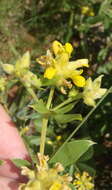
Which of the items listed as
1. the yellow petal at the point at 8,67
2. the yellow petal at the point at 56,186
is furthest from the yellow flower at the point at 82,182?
the yellow petal at the point at 8,67

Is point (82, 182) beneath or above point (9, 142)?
beneath

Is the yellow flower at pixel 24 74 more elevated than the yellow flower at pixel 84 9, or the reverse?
the yellow flower at pixel 24 74

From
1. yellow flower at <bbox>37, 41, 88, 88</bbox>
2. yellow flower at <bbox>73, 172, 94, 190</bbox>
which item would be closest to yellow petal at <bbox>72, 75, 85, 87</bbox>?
yellow flower at <bbox>37, 41, 88, 88</bbox>

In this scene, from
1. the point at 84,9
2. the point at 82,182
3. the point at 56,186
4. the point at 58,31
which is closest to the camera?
the point at 56,186

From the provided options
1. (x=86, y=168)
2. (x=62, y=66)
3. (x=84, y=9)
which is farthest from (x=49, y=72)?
(x=84, y=9)

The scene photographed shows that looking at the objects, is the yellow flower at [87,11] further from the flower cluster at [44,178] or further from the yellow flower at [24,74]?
the flower cluster at [44,178]

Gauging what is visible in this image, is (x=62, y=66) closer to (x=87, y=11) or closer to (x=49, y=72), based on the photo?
(x=49, y=72)

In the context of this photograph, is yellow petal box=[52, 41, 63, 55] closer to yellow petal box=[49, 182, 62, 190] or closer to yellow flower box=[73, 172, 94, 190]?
yellow petal box=[49, 182, 62, 190]

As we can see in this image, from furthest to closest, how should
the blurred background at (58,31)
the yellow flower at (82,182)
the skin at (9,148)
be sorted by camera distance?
1. the blurred background at (58,31)
2. the yellow flower at (82,182)
3. the skin at (9,148)
